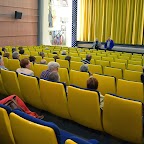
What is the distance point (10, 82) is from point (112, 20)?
13117mm

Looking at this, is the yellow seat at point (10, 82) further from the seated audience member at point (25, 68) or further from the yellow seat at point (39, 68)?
the yellow seat at point (39, 68)

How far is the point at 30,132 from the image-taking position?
1767 mm

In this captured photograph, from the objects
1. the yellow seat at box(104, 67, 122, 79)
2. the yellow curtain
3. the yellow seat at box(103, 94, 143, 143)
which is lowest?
the yellow seat at box(103, 94, 143, 143)

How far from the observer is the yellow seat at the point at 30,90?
11.9ft

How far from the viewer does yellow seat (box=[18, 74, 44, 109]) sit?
3635 mm

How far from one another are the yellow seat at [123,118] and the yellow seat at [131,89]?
96 cm

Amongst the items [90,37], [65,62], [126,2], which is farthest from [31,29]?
[65,62]

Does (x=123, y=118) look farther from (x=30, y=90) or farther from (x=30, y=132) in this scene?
(x=30, y=90)

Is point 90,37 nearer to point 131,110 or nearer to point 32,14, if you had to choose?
point 32,14

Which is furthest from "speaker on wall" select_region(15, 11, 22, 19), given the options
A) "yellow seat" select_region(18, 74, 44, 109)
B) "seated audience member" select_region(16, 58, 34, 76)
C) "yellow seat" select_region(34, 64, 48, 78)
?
"yellow seat" select_region(18, 74, 44, 109)

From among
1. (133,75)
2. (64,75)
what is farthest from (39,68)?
(133,75)

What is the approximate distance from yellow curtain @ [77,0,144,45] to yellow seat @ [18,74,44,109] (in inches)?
482

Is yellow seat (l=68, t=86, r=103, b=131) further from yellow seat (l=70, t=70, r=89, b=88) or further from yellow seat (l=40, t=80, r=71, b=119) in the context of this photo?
yellow seat (l=70, t=70, r=89, b=88)

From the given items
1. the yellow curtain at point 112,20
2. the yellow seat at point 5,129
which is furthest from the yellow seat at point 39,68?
the yellow curtain at point 112,20
